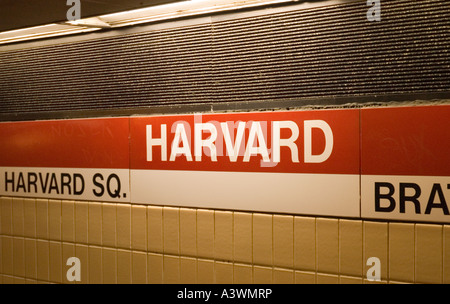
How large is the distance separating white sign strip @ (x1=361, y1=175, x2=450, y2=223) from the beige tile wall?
7cm

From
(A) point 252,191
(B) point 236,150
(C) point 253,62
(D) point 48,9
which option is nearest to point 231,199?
(A) point 252,191

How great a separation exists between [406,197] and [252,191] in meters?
1.10

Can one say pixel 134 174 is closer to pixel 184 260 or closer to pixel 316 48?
pixel 184 260

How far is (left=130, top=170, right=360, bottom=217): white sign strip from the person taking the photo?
3557mm

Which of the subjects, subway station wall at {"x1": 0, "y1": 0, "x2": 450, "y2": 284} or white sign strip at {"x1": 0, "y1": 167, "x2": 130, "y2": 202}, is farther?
white sign strip at {"x1": 0, "y1": 167, "x2": 130, "y2": 202}

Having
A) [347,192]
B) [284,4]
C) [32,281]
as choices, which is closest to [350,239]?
[347,192]

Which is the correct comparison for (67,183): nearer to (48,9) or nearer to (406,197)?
(48,9)

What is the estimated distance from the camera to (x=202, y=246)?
411 centimetres

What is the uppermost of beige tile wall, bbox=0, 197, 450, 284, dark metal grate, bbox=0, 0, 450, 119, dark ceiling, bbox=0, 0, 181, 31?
dark ceiling, bbox=0, 0, 181, 31

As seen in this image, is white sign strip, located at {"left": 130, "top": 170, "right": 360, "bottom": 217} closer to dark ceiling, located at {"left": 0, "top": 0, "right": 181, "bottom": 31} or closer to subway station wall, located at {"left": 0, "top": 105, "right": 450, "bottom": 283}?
subway station wall, located at {"left": 0, "top": 105, "right": 450, "bottom": 283}

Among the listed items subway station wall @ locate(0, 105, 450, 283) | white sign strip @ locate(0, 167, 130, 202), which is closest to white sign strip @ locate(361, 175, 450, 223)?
subway station wall @ locate(0, 105, 450, 283)

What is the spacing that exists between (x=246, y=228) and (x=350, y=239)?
0.79 meters

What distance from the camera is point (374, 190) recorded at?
342 centimetres

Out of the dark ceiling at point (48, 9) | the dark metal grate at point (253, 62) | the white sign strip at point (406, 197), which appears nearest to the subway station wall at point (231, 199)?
the white sign strip at point (406, 197)
